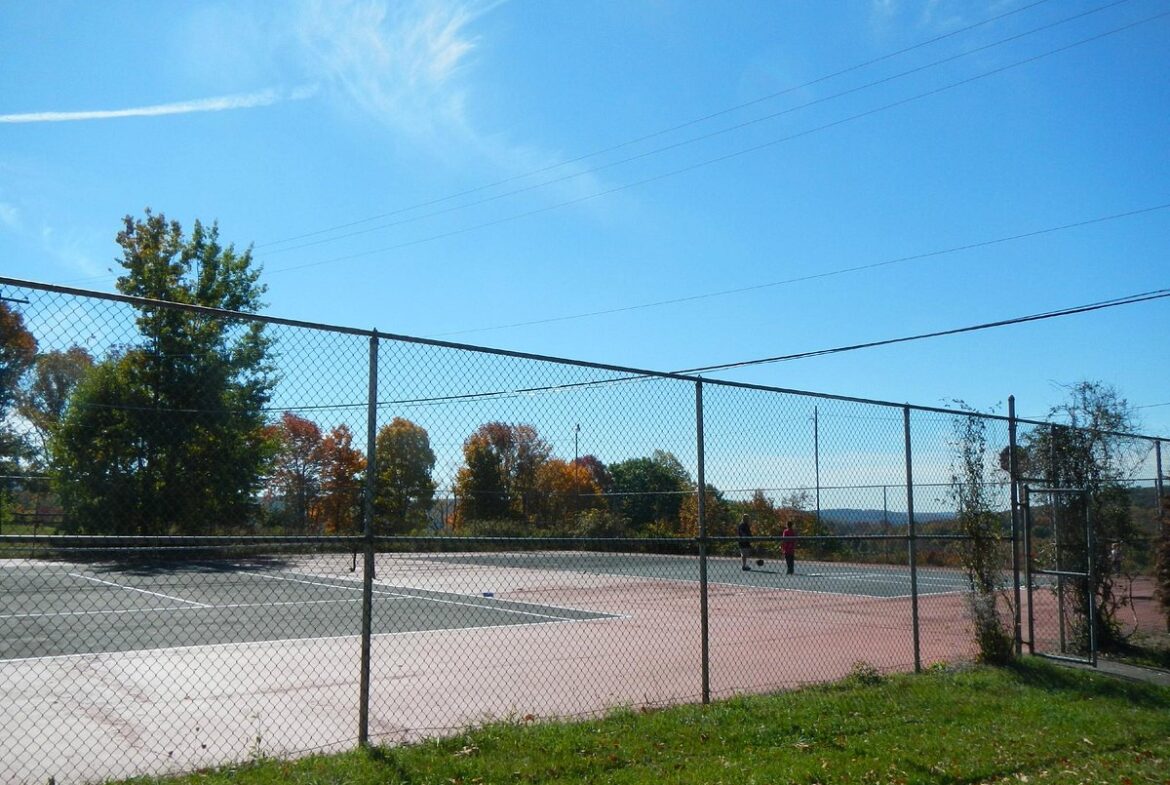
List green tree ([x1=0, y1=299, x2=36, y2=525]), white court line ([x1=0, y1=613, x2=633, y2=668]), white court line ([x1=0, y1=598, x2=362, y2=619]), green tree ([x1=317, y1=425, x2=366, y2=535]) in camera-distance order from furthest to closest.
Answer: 1. white court line ([x1=0, y1=598, x2=362, y2=619])
2. white court line ([x1=0, y1=613, x2=633, y2=668])
3. green tree ([x1=317, y1=425, x2=366, y2=535])
4. green tree ([x1=0, y1=299, x2=36, y2=525])

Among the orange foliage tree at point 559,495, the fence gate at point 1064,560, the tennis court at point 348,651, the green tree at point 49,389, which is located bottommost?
the tennis court at point 348,651

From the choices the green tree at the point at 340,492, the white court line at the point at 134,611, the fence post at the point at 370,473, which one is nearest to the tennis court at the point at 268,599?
the white court line at the point at 134,611

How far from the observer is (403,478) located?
6613mm

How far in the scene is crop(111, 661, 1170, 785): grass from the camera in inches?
227

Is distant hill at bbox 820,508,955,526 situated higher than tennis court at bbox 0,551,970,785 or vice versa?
distant hill at bbox 820,508,955,526

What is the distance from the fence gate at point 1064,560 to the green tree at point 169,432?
29.9ft

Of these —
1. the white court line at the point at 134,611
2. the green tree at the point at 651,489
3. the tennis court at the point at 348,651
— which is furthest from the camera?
the white court line at the point at 134,611

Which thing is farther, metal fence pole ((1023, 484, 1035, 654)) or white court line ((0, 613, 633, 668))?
metal fence pole ((1023, 484, 1035, 654))

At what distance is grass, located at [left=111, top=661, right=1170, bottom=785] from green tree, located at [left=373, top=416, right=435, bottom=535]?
1.52 m

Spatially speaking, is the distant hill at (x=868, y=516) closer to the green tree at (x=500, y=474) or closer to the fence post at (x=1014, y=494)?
the fence post at (x=1014, y=494)

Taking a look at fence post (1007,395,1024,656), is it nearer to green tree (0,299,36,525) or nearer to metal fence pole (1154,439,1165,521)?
metal fence pole (1154,439,1165,521)

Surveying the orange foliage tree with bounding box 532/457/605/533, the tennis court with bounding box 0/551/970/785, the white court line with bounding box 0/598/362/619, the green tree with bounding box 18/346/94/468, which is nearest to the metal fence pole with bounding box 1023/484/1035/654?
the tennis court with bounding box 0/551/970/785

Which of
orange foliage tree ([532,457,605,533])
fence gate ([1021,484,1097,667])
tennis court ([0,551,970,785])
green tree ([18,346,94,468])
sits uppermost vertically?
green tree ([18,346,94,468])

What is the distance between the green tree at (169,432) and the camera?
536 cm
